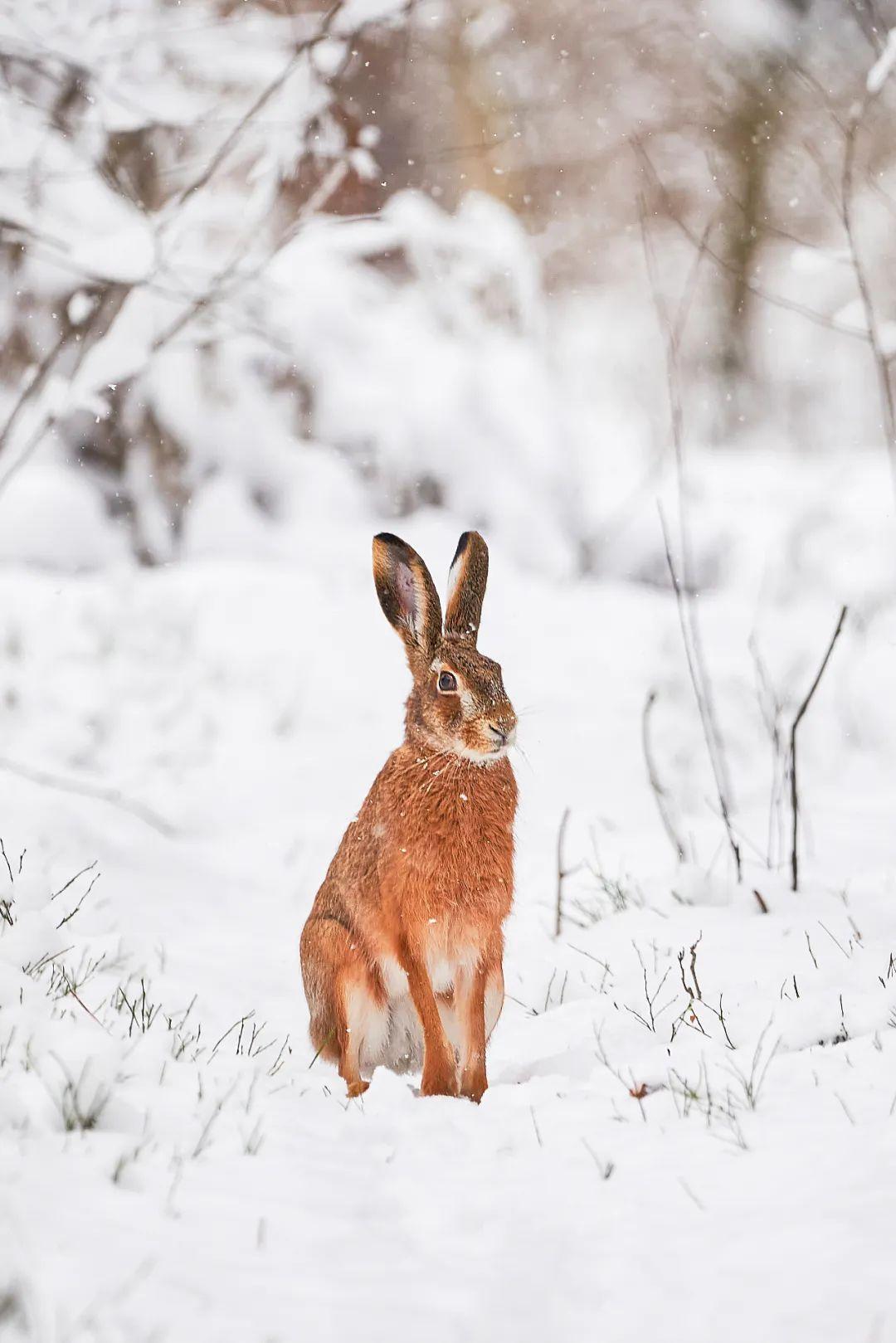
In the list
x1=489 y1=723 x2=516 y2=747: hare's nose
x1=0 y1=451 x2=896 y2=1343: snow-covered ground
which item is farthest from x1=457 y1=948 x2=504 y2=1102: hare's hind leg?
x1=489 y1=723 x2=516 y2=747: hare's nose

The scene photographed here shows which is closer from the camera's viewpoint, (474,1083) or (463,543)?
(474,1083)

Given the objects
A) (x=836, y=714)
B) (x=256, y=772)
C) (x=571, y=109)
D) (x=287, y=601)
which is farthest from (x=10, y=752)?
(x=571, y=109)

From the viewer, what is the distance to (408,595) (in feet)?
10.4

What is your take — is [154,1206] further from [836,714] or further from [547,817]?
[836,714]

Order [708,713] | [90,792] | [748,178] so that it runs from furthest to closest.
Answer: [748,178], [708,713], [90,792]

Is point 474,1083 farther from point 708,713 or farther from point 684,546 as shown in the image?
point 708,713

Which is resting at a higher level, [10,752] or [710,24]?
[710,24]

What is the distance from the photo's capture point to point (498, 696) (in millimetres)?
3025

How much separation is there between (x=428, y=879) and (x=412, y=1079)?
0.64m

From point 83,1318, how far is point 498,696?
6.02 ft

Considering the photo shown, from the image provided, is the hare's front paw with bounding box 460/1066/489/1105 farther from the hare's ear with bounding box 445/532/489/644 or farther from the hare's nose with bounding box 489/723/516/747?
the hare's ear with bounding box 445/532/489/644

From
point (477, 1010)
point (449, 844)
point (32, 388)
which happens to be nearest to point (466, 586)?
point (449, 844)

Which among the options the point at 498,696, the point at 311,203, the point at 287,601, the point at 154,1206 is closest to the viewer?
the point at 154,1206

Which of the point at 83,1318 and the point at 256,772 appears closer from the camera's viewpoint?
the point at 83,1318
